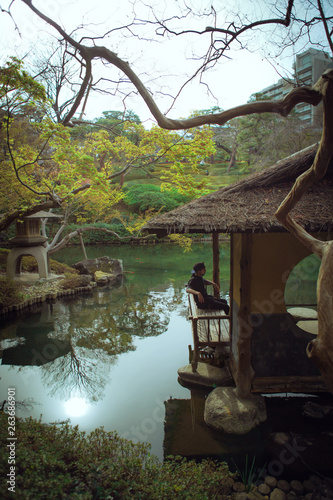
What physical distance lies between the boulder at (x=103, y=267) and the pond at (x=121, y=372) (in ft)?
7.43

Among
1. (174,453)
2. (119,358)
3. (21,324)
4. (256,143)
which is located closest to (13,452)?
(174,453)

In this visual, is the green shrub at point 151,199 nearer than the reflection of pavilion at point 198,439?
No

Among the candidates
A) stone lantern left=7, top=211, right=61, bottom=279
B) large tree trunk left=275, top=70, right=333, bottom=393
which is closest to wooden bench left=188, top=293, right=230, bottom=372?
large tree trunk left=275, top=70, right=333, bottom=393

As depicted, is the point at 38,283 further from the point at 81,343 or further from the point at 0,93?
the point at 0,93

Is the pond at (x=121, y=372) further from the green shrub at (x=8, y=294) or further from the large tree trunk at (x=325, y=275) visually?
the large tree trunk at (x=325, y=275)

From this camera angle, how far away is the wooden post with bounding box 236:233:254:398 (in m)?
5.03

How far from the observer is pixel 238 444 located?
457cm

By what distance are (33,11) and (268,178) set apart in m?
4.07

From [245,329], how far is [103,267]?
1255cm

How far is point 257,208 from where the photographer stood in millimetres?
4859

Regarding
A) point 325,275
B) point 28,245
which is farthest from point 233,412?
point 28,245

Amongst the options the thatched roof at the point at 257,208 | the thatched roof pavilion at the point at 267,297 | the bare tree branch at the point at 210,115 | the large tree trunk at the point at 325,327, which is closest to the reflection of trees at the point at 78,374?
the thatched roof pavilion at the point at 267,297

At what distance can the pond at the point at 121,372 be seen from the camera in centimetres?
482

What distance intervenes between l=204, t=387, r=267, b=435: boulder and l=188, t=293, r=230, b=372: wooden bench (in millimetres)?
1075
